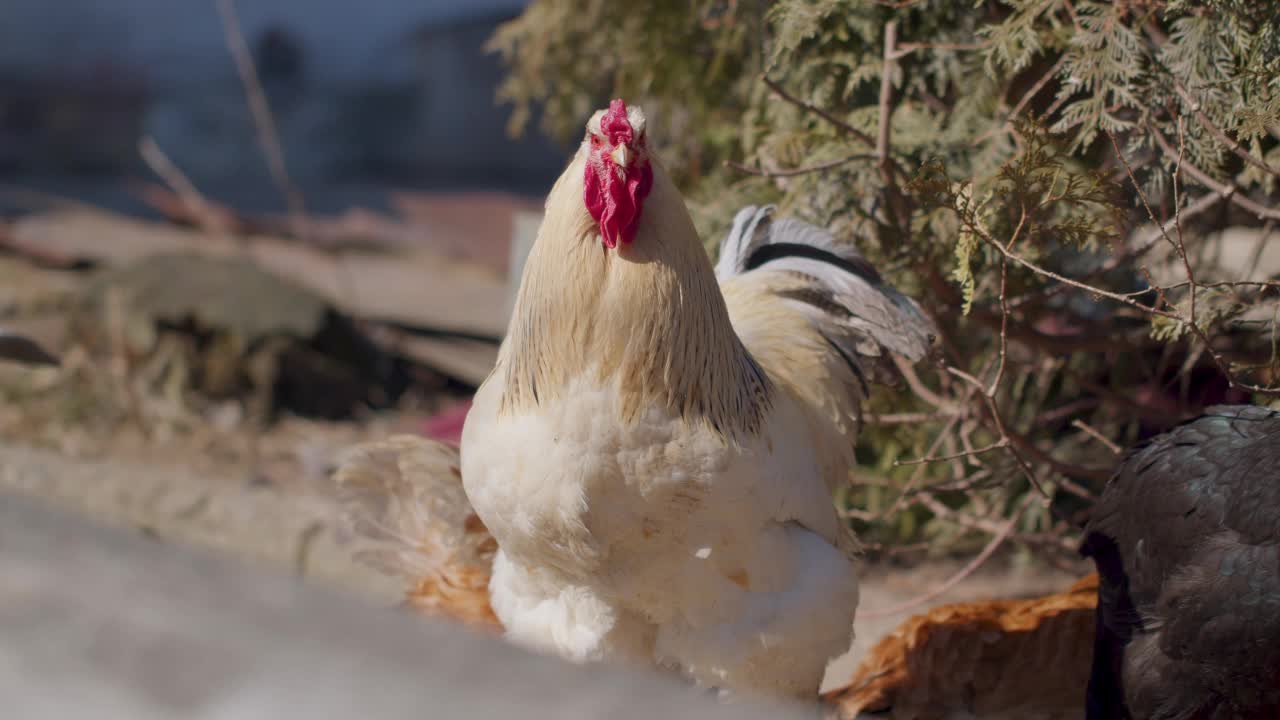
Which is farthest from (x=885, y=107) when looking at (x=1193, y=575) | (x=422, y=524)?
(x=422, y=524)

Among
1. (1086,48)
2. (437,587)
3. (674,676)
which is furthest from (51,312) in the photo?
(1086,48)

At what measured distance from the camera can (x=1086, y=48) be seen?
8.32 ft

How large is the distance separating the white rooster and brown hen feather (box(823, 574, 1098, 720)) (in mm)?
549

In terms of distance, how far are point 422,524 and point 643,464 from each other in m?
1.13

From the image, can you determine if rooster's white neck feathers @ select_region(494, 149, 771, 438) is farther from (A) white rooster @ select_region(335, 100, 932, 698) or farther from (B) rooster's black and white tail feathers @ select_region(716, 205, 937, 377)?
(B) rooster's black and white tail feathers @ select_region(716, 205, 937, 377)

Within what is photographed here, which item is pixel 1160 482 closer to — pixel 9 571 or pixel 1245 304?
pixel 1245 304

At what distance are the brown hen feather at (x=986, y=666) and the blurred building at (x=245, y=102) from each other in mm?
9285

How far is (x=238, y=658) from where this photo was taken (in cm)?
93

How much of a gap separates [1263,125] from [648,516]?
144 cm

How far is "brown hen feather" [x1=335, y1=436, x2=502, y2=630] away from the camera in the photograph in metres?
3.00

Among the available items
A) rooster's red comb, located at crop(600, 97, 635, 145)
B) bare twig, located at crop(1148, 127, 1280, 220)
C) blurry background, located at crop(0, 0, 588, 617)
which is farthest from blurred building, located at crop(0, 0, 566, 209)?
bare twig, located at crop(1148, 127, 1280, 220)

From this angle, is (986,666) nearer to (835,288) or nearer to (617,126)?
(835,288)

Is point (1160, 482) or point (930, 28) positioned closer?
point (1160, 482)

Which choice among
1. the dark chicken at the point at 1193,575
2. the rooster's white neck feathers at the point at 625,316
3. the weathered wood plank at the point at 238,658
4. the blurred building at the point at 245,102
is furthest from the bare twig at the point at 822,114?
the blurred building at the point at 245,102
